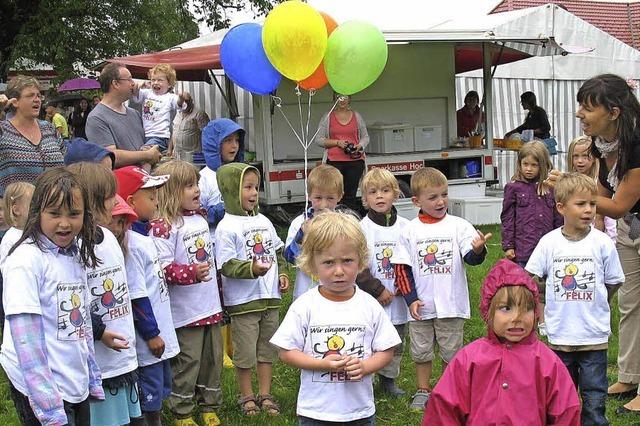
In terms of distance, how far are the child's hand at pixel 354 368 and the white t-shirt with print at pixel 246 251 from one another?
5.85 ft

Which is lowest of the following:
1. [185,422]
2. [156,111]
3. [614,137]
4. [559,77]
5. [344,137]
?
[185,422]

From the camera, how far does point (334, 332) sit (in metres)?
3.56

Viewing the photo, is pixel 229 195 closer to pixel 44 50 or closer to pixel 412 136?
pixel 412 136

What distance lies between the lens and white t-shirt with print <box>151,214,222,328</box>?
4.91 metres

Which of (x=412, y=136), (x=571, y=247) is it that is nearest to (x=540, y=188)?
(x=571, y=247)

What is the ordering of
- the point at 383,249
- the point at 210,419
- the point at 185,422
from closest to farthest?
1. the point at 185,422
2. the point at 210,419
3. the point at 383,249

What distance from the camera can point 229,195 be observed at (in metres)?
5.24

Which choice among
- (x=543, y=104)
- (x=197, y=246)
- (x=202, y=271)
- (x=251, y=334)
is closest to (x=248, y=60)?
(x=197, y=246)

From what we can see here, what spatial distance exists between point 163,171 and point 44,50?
18627mm

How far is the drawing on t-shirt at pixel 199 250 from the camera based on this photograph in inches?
195

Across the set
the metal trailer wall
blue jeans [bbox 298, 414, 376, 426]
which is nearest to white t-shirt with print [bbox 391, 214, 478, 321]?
blue jeans [bbox 298, 414, 376, 426]

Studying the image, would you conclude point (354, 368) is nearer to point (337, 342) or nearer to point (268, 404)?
point (337, 342)

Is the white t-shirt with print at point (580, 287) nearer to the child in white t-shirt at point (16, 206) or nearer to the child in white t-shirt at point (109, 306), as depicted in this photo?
the child in white t-shirt at point (109, 306)

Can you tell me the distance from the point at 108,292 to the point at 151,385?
0.72 meters
